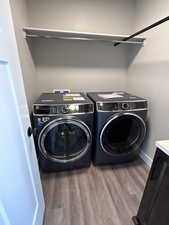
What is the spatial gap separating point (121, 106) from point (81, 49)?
117 centimetres

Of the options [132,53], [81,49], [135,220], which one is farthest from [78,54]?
[135,220]

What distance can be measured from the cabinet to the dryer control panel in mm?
739

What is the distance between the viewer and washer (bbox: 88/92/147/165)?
5.14 ft

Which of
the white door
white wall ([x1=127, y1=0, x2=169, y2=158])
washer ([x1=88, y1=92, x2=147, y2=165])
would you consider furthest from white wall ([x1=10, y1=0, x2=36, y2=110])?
white wall ([x1=127, y1=0, x2=169, y2=158])

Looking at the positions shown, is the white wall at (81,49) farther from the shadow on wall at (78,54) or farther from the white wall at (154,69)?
the white wall at (154,69)

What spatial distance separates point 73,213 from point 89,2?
2.62 m

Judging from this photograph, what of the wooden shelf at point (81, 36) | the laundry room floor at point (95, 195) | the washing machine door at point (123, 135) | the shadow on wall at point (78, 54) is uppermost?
the wooden shelf at point (81, 36)

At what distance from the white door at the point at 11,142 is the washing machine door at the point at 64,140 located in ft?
1.97

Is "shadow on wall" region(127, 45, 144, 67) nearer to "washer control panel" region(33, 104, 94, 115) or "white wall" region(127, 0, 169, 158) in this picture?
"white wall" region(127, 0, 169, 158)

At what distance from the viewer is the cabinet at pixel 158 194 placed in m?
0.84

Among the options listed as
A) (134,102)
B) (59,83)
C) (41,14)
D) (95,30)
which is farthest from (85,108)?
(41,14)

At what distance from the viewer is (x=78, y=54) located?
83.7 inches

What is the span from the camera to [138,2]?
195 cm

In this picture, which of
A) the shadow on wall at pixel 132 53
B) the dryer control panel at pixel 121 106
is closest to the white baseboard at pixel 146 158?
the dryer control panel at pixel 121 106
